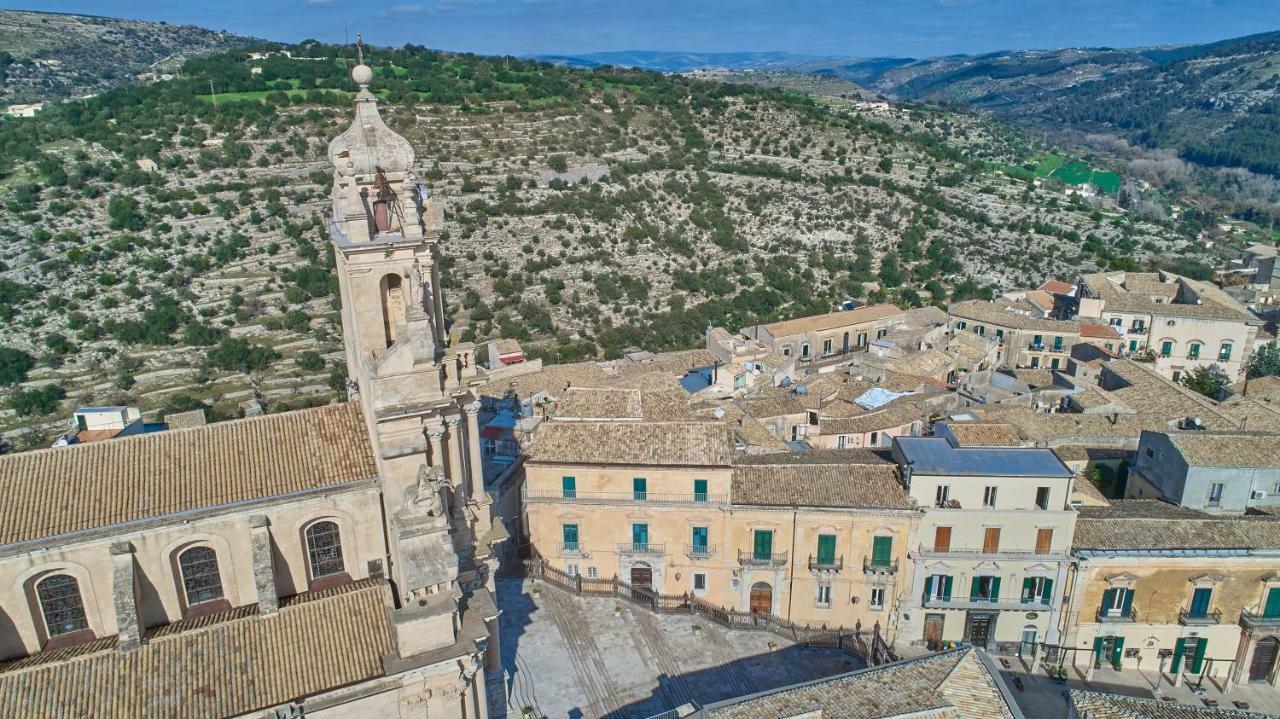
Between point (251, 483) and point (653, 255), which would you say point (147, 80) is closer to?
point (653, 255)

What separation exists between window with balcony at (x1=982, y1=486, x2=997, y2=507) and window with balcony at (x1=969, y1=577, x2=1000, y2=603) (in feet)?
9.15

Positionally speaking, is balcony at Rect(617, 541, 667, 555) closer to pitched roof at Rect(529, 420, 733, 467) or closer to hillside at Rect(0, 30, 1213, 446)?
pitched roof at Rect(529, 420, 733, 467)

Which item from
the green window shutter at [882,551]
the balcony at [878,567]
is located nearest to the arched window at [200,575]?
the balcony at [878,567]

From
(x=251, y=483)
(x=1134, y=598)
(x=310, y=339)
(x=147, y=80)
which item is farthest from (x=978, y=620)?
(x=147, y=80)

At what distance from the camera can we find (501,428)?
109 ft

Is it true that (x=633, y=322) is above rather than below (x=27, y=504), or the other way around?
below

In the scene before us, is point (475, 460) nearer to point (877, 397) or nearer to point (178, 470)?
point (178, 470)

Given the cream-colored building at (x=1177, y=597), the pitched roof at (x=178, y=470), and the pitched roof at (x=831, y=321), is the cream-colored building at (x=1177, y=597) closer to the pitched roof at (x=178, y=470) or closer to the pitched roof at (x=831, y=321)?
the pitched roof at (x=178, y=470)

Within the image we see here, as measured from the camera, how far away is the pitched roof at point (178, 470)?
52.3ft

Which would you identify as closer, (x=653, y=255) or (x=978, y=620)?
(x=978, y=620)

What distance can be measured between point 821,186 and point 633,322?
38.6 m

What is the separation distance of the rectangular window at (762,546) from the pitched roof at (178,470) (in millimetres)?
15170

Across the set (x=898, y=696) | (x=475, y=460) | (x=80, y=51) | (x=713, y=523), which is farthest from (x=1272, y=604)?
(x=80, y=51)

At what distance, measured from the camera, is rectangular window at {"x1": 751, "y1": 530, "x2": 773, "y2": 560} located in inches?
1120
